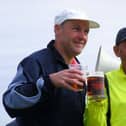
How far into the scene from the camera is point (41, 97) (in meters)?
4.56

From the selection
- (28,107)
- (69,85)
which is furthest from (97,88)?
(28,107)

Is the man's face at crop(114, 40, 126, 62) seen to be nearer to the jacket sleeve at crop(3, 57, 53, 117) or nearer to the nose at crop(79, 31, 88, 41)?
the nose at crop(79, 31, 88, 41)

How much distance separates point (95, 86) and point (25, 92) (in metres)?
0.54

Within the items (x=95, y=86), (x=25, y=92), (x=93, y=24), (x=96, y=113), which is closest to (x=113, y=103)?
(x=96, y=113)

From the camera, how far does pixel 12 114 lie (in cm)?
464

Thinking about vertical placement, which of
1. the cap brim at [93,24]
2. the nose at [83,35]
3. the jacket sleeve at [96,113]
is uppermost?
the cap brim at [93,24]

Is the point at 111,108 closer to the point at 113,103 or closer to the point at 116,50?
the point at 113,103

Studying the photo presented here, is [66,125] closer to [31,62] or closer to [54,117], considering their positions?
[54,117]

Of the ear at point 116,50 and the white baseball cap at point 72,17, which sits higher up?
the white baseball cap at point 72,17

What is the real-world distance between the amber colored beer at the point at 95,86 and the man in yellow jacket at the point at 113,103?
94 millimetres

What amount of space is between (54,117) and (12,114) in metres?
0.35

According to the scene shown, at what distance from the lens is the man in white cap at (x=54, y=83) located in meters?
4.54

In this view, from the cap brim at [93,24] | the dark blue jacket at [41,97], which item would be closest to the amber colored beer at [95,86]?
the dark blue jacket at [41,97]

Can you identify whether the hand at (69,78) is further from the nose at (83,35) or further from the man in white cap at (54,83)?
the nose at (83,35)
